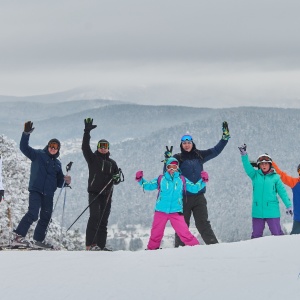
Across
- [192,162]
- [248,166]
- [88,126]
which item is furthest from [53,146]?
[248,166]

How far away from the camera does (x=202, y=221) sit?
452 inches

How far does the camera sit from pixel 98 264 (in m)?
9.38

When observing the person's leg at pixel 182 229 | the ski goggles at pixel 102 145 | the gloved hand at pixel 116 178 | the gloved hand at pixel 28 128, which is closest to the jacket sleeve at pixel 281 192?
the person's leg at pixel 182 229

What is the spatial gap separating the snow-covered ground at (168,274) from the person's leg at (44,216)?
1739 millimetres

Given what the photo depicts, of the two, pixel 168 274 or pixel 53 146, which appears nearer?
pixel 168 274

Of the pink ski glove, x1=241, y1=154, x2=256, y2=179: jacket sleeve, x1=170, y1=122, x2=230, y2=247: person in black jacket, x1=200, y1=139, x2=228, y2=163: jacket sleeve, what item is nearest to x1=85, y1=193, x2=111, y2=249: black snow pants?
x1=170, y1=122, x2=230, y2=247: person in black jacket

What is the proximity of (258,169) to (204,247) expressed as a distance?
8.37ft

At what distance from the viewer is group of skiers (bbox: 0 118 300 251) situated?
11102 mm

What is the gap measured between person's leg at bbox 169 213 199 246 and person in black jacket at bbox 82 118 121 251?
1210mm

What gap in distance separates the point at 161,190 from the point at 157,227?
0.64 meters

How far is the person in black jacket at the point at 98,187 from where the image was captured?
→ 11281mm

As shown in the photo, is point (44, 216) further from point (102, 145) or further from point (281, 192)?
point (281, 192)

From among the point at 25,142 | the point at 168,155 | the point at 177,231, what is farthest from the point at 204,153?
the point at 25,142

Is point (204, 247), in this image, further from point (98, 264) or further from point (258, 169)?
point (258, 169)
